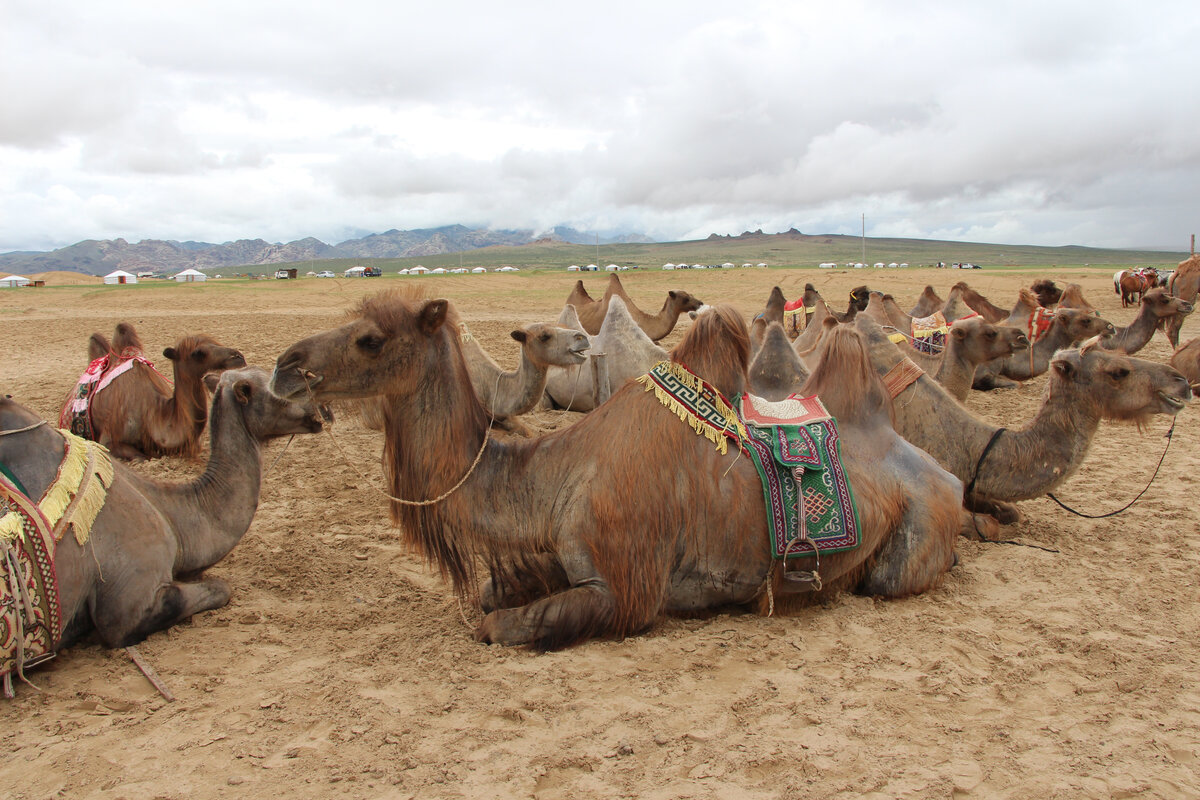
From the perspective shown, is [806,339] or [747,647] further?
[806,339]

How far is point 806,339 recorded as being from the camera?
1022 cm

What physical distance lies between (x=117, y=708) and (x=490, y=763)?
5.66ft

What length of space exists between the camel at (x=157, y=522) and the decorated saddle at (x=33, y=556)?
6cm

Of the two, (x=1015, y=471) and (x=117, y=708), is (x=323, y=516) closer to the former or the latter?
(x=117, y=708)

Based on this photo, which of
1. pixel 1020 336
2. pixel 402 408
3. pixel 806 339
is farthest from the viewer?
pixel 806 339

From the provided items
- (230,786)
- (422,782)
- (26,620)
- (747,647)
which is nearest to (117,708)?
(26,620)

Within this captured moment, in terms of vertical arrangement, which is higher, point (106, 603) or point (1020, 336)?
point (1020, 336)

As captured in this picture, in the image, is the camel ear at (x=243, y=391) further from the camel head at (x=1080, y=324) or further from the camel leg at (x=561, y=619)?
the camel head at (x=1080, y=324)

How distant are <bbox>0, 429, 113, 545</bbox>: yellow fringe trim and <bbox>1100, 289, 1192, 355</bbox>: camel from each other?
1352 centimetres

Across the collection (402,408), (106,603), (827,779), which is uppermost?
(402,408)

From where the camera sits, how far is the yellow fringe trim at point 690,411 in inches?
154

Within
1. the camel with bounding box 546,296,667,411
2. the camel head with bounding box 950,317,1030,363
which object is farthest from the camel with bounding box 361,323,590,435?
the camel head with bounding box 950,317,1030,363

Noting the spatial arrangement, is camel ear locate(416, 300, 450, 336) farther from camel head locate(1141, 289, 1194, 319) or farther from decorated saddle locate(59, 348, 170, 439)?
camel head locate(1141, 289, 1194, 319)

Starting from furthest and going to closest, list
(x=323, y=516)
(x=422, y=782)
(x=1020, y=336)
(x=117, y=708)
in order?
(x=1020, y=336), (x=323, y=516), (x=117, y=708), (x=422, y=782)
